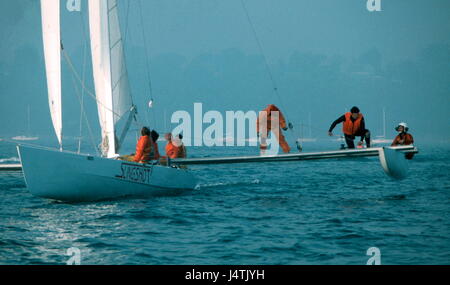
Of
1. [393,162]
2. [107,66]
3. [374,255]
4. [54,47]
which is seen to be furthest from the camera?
[107,66]

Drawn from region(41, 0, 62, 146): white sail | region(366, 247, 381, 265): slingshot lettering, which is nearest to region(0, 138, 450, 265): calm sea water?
region(366, 247, 381, 265): slingshot lettering

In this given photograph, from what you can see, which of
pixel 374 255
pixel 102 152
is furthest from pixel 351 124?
pixel 102 152

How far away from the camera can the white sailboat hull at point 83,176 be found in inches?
612

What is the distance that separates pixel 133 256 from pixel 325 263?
11.9 ft

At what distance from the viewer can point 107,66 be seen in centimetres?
2005

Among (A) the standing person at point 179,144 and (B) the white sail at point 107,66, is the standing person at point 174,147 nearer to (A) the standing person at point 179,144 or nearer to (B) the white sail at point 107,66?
(A) the standing person at point 179,144

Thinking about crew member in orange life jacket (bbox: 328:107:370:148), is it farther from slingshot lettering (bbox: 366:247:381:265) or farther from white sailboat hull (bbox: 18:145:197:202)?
slingshot lettering (bbox: 366:247:381:265)

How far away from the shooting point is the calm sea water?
11.3 m

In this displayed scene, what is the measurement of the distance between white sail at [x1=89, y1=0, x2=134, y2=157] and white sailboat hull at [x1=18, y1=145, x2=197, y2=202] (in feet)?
7.94

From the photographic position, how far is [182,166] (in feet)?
68.1

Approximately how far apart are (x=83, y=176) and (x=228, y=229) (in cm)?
465
